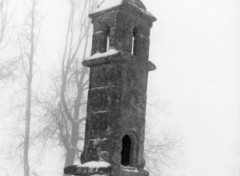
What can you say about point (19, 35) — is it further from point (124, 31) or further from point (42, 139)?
point (124, 31)

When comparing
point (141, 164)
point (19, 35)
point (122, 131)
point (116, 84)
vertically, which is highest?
point (19, 35)

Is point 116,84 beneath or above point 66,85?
beneath

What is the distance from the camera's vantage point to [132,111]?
8.45 metres

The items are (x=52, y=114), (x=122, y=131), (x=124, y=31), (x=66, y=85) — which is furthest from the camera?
(x=66, y=85)

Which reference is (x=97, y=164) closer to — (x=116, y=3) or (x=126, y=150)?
(x=126, y=150)

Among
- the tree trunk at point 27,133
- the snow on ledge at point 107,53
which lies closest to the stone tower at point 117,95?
the snow on ledge at point 107,53

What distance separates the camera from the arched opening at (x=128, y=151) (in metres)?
8.53

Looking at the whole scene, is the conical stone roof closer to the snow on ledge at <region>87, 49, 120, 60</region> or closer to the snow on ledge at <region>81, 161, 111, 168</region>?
the snow on ledge at <region>87, 49, 120, 60</region>

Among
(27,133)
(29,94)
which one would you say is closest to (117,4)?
(27,133)

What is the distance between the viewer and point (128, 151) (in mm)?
8617

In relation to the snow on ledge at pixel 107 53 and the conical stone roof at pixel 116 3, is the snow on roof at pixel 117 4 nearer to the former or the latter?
the conical stone roof at pixel 116 3

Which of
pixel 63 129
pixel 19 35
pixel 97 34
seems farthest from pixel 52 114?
pixel 97 34

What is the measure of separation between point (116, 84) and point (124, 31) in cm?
119

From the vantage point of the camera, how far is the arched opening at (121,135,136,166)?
28.0 ft
